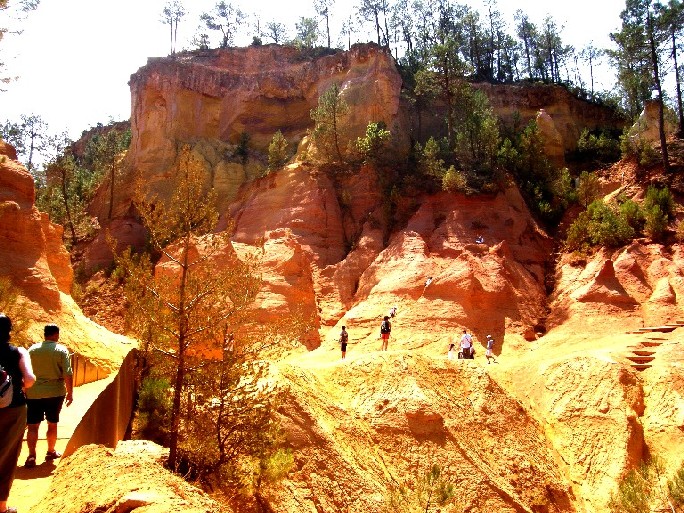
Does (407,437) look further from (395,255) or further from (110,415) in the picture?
(395,255)

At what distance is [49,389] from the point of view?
7867 millimetres

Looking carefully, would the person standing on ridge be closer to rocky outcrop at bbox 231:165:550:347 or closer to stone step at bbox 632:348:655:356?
rocky outcrop at bbox 231:165:550:347

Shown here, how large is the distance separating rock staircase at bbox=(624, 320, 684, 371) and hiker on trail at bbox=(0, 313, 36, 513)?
61.4 feet

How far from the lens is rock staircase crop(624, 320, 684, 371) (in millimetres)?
20094

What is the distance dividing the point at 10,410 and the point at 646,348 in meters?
20.1

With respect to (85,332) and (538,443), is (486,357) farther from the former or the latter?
(85,332)

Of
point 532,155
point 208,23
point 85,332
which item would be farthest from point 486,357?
point 208,23

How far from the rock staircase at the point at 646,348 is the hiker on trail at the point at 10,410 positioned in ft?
61.4

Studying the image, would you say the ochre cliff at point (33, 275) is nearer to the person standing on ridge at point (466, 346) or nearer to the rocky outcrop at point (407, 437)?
the rocky outcrop at point (407, 437)

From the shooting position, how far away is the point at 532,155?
114 ft

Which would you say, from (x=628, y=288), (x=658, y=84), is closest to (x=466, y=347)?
(x=628, y=288)

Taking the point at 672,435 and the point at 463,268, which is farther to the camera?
the point at 463,268

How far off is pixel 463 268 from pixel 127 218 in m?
22.3

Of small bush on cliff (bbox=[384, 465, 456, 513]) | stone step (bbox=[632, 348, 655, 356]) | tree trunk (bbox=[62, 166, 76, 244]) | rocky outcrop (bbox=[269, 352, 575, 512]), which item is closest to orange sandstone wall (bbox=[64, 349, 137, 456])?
rocky outcrop (bbox=[269, 352, 575, 512])
